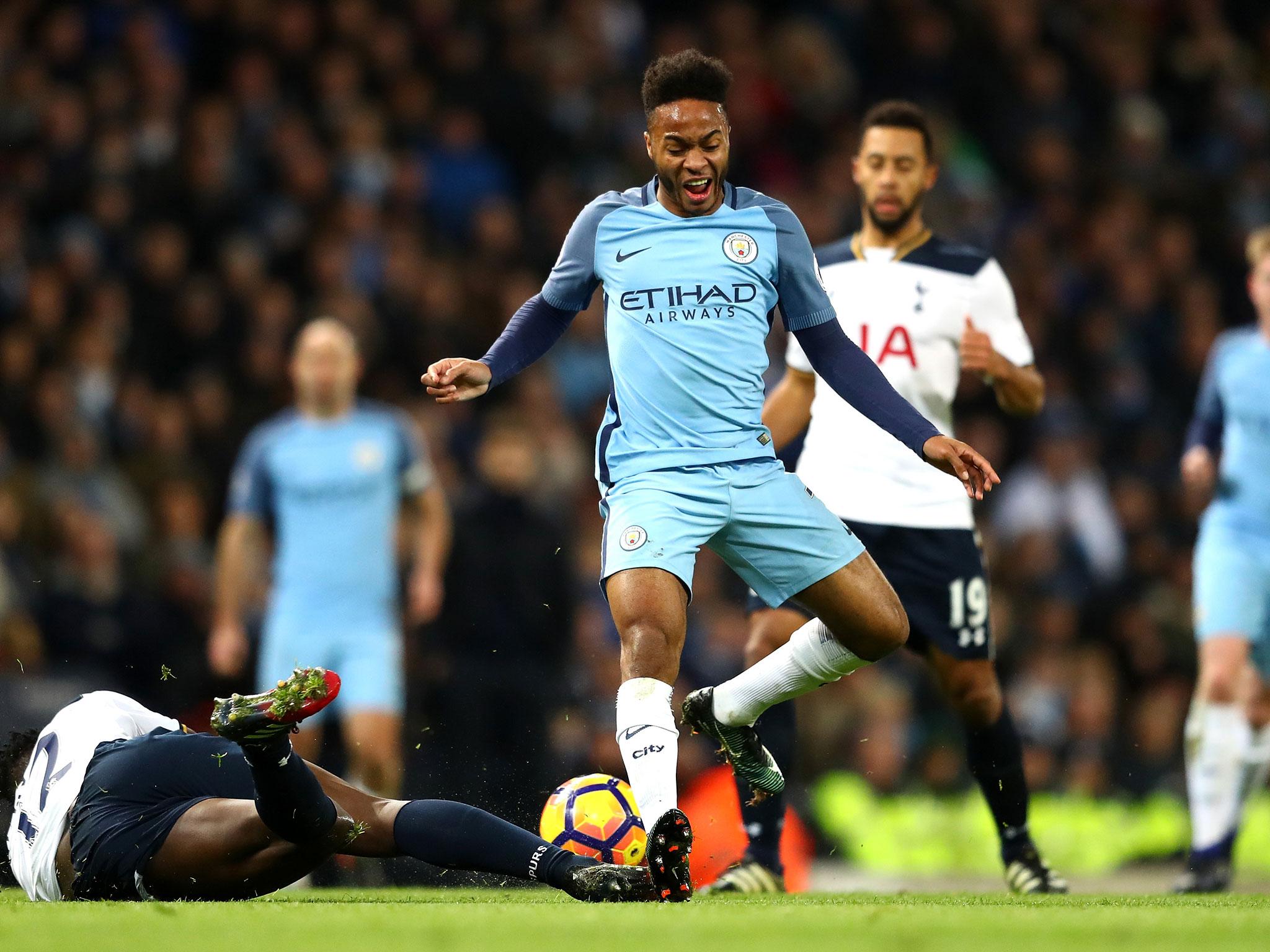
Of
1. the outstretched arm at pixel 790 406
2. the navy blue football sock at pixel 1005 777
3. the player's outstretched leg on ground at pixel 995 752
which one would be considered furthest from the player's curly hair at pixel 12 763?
the navy blue football sock at pixel 1005 777

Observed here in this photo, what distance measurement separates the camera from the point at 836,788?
34.3 ft

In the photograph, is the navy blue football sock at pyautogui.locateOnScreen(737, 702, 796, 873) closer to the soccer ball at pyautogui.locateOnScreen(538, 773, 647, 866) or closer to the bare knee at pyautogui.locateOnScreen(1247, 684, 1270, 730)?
the soccer ball at pyautogui.locateOnScreen(538, 773, 647, 866)

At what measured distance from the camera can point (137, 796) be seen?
16.3 ft

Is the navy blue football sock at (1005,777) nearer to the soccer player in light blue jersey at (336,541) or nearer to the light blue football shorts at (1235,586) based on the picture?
the light blue football shorts at (1235,586)

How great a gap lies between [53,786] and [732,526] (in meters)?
2.08

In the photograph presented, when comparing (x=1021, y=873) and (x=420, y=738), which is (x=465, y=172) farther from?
(x=1021, y=873)

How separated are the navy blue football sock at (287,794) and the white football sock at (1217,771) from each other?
3.98m

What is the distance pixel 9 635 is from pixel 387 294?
138 inches

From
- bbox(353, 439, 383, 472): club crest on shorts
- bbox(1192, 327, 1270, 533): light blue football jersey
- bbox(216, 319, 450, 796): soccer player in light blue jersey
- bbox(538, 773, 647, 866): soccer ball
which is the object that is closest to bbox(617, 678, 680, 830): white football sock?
bbox(538, 773, 647, 866): soccer ball

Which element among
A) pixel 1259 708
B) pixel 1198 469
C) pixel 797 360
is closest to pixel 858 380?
pixel 797 360

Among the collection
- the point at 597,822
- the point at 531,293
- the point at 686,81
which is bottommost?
the point at 597,822

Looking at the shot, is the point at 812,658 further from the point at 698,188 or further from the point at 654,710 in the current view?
the point at 698,188

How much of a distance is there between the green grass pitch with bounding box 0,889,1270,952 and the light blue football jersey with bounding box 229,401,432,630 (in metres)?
4.25

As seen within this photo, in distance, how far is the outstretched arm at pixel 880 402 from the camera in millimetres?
5031
